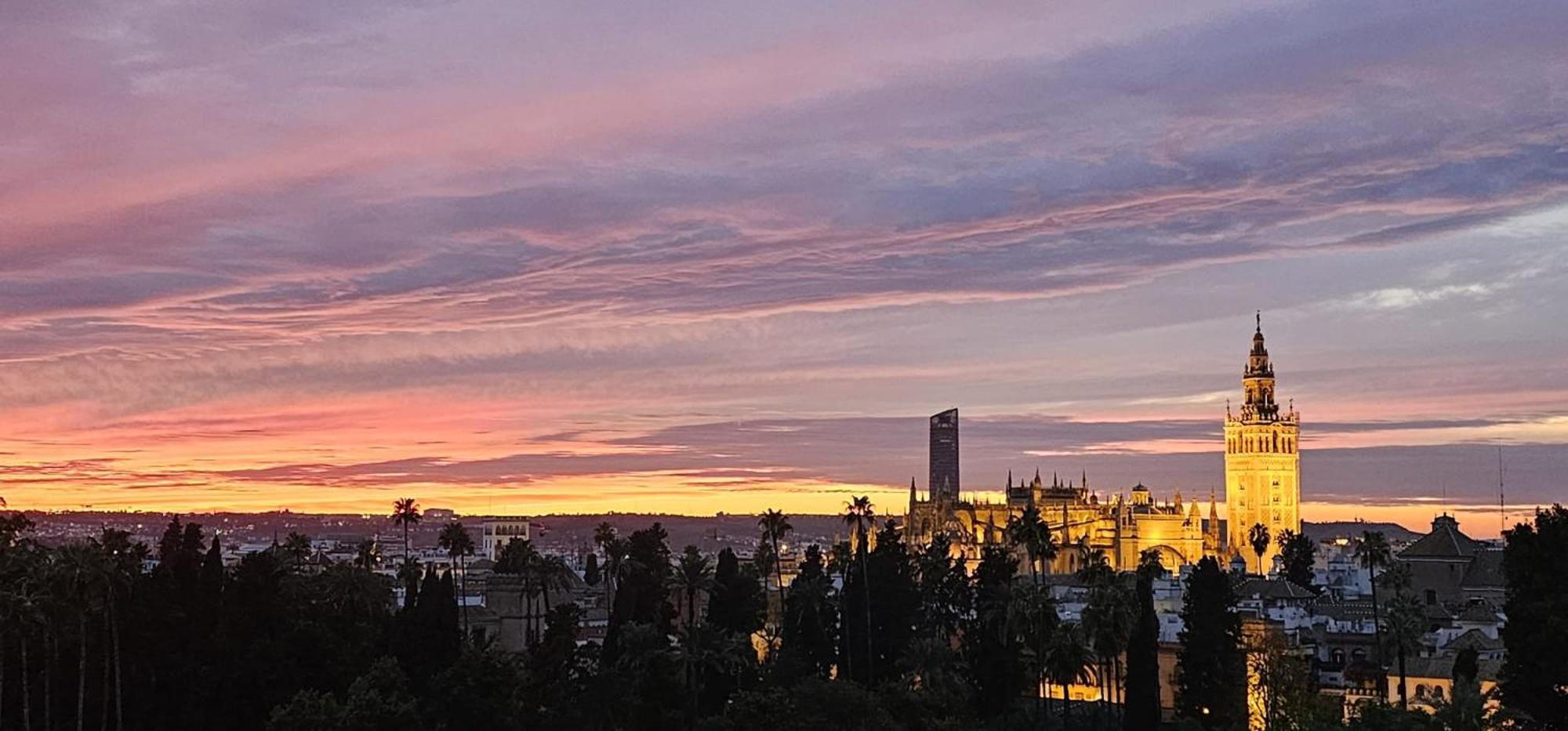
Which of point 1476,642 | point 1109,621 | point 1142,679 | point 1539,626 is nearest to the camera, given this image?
point 1539,626

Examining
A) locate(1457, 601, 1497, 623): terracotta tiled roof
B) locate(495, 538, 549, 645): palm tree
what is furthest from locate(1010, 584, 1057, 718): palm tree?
locate(1457, 601, 1497, 623): terracotta tiled roof

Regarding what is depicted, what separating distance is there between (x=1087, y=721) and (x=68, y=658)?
53947 millimetres

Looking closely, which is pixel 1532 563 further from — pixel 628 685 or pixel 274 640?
pixel 274 640

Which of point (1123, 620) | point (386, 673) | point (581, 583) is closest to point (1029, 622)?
point (1123, 620)

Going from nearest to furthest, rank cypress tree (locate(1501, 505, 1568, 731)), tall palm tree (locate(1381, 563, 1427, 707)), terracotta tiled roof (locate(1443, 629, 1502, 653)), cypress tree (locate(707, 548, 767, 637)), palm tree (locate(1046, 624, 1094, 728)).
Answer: cypress tree (locate(1501, 505, 1568, 731))
palm tree (locate(1046, 624, 1094, 728))
tall palm tree (locate(1381, 563, 1427, 707))
terracotta tiled roof (locate(1443, 629, 1502, 653))
cypress tree (locate(707, 548, 767, 637))

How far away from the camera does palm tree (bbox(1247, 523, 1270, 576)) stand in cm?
18162

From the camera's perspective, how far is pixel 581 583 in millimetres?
154125

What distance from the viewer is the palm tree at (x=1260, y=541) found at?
181625mm

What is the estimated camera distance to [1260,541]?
7146 inches

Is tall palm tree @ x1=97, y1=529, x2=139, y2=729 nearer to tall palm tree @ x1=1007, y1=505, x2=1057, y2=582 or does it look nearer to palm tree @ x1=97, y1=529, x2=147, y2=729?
palm tree @ x1=97, y1=529, x2=147, y2=729

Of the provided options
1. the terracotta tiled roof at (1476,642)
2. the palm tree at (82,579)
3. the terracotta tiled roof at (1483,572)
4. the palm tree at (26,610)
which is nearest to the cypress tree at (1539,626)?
the terracotta tiled roof at (1476,642)

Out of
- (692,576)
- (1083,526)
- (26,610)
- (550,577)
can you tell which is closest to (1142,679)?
(692,576)

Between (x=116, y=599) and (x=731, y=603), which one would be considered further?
(x=731, y=603)

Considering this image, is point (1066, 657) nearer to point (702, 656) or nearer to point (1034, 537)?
point (702, 656)
